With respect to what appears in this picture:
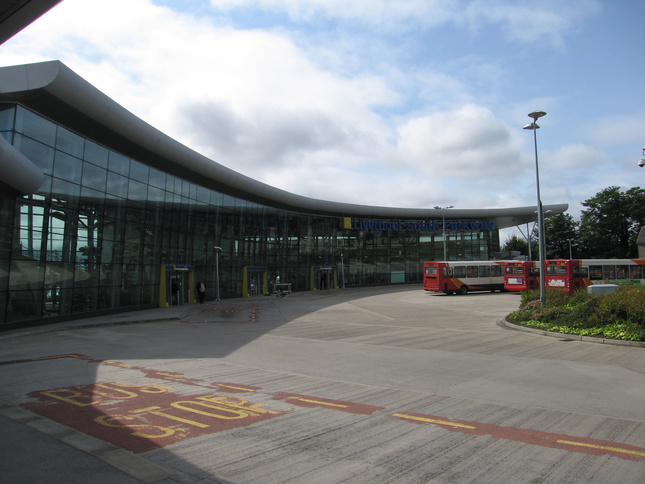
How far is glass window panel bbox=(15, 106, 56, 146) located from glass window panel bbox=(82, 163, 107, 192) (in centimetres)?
262

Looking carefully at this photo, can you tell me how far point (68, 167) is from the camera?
21.1 meters

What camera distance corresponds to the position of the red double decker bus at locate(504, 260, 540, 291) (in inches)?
1613

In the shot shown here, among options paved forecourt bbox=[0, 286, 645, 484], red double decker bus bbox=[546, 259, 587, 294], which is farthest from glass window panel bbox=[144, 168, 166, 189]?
red double decker bus bbox=[546, 259, 587, 294]

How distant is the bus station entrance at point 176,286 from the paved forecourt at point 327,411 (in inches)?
625

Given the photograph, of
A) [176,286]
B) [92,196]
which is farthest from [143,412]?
[176,286]

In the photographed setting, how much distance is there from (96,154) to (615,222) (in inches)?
3094

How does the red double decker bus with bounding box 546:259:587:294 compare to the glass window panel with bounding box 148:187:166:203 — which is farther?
the red double decker bus with bounding box 546:259:587:294

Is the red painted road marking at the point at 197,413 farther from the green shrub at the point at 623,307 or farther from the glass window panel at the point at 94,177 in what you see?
the glass window panel at the point at 94,177

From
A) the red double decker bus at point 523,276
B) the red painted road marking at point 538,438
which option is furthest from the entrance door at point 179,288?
the red double decker bus at point 523,276

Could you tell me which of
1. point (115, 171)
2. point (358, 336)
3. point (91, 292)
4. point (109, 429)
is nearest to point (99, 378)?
point (109, 429)

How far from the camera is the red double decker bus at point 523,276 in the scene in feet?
134

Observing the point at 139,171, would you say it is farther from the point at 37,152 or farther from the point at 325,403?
the point at 325,403

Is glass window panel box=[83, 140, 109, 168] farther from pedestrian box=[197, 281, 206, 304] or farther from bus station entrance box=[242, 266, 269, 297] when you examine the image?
bus station entrance box=[242, 266, 269, 297]

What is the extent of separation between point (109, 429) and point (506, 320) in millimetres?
16809
